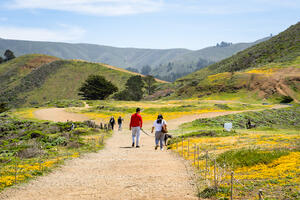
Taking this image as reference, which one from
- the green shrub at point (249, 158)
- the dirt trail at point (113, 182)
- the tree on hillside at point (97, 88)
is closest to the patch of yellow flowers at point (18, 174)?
the dirt trail at point (113, 182)

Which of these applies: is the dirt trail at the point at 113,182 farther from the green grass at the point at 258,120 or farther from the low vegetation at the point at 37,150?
the green grass at the point at 258,120

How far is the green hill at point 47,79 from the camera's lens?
128m

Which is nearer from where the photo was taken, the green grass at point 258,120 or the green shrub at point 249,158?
the green shrub at point 249,158

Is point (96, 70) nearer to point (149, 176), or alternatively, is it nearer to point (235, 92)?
point (235, 92)

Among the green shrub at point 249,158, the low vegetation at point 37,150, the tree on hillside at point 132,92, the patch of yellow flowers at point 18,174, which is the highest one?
the tree on hillside at point 132,92

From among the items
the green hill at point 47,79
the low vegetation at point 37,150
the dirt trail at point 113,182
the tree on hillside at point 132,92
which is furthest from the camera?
the green hill at point 47,79

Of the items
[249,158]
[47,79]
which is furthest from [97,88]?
[249,158]

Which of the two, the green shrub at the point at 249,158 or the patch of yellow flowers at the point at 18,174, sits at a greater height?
the green shrub at the point at 249,158

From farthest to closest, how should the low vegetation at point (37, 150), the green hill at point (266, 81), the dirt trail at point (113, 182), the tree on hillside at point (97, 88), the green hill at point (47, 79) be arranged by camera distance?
1. the green hill at point (47, 79)
2. the tree on hillside at point (97, 88)
3. the green hill at point (266, 81)
4. the low vegetation at point (37, 150)
5. the dirt trail at point (113, 182)

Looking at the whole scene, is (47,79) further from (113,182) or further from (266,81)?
(113,182)

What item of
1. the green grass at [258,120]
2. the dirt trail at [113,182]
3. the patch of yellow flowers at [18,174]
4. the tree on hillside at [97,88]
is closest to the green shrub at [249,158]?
the dirt trail at [113,182]

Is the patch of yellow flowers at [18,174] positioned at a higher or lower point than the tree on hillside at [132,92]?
lower

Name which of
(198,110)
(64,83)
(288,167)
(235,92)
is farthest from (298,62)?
(64,83)

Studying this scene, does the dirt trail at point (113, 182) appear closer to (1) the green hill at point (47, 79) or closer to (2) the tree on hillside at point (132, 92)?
(2) the tree on hillside at point (132, 92)
